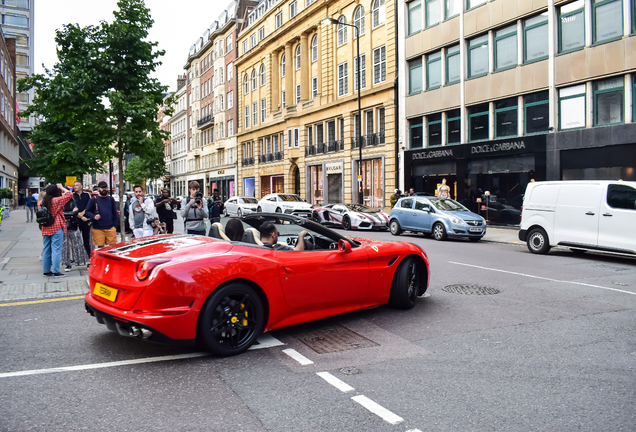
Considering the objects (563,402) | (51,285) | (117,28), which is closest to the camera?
(563,402)

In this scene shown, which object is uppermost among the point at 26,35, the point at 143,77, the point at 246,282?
the point at 26,35

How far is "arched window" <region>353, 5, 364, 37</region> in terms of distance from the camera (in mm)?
35156

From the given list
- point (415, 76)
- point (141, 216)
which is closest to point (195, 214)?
point (141, 216)

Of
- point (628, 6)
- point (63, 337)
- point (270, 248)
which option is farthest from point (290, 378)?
point (628, 6)

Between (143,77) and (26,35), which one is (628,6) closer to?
(143,77)

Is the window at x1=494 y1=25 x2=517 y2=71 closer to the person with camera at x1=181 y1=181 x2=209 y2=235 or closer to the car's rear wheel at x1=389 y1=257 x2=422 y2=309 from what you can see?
the person with camera at x1=181 y1=181 x2=209 y2=235

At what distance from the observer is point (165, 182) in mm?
96250

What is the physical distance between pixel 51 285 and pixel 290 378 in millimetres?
6303

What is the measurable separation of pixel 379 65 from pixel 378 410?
3182 cm

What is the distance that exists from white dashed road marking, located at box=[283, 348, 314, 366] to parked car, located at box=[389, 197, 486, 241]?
1342 centimetres

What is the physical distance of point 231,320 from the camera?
16.1 ft

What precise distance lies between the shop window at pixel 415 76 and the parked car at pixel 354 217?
9.26 m

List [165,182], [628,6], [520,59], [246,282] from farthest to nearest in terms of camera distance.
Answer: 1. [165,182]
2. [520,59]
3. [628,6]
4. [246,282]

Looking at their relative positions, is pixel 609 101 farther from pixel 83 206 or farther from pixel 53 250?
pixel 53 250
